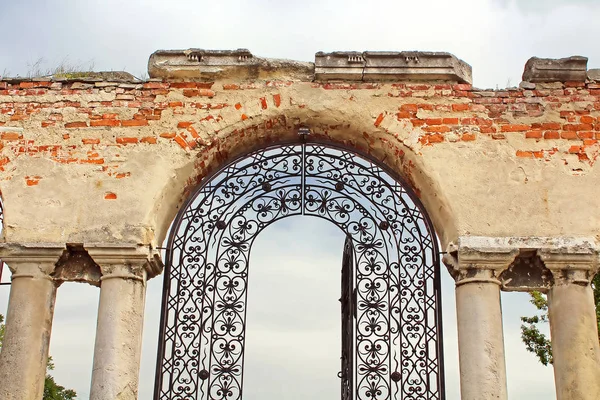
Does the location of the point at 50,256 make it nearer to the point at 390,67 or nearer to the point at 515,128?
the point at 390,67

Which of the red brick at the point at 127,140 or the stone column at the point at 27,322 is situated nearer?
the stone column at the point at 27,322

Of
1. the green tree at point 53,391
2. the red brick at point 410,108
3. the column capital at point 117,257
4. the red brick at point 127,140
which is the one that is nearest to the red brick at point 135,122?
the red brick at point 127,140

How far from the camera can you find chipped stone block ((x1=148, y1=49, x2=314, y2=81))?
22.2ft

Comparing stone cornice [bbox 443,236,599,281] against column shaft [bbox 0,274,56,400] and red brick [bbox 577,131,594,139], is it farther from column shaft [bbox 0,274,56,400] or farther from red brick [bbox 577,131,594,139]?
column shaft [bbox 0,274,56,400]

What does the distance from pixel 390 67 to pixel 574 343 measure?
2.84 metres

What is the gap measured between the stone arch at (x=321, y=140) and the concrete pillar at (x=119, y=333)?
20.5 inches

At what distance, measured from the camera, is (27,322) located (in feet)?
19.6

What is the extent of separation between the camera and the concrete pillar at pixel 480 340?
577 cm

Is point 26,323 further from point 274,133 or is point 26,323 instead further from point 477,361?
point 477,361

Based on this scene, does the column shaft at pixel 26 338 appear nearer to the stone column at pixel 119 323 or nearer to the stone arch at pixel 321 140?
the stone column at pixel 119 323

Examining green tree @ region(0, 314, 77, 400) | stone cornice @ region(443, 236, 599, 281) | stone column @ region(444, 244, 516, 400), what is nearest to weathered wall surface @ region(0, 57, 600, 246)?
stone cornice @ region(443, 236, 599, 281)

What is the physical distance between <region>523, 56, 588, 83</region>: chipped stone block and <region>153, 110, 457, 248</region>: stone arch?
53.2 inches

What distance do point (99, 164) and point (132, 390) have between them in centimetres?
196

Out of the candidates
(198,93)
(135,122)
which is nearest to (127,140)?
(135,122)
